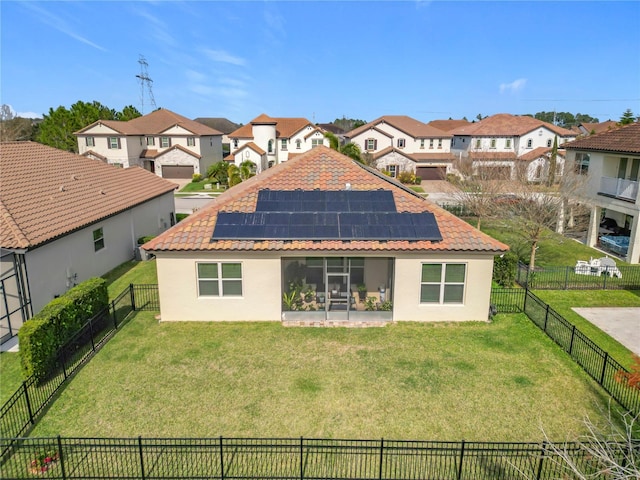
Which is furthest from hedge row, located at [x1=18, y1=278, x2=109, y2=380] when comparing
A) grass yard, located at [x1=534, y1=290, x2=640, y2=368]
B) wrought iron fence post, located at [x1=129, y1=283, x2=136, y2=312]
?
grass yard, located at [x1=534, y1=290, x2=640, y2=368]

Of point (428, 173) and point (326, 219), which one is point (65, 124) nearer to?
point (428, 173)

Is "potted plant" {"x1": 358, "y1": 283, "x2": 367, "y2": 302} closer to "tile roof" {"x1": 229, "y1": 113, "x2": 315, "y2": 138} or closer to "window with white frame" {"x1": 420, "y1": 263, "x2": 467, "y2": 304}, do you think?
"window with white frame" {"x1": 420, "y1": 263, "x2": 467, "y2": 304}

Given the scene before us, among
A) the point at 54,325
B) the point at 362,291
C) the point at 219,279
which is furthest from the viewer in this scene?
the point at 362,291

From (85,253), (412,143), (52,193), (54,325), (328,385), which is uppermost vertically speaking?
(412,143)

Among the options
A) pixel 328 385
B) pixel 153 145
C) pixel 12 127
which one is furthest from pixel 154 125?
pixel 328 385

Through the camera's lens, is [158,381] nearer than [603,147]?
Yes

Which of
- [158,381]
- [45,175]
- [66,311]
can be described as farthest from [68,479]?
[45,175]

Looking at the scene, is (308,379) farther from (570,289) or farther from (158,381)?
(570,289)
